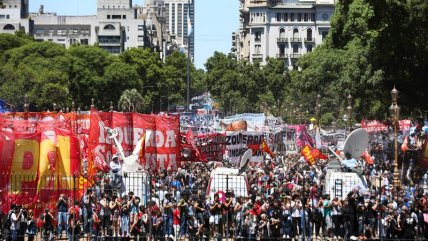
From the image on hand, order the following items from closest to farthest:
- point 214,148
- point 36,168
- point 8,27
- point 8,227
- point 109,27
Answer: point 8,227 → point 36,168 → point 214,148 → point 8,27 → point 109,27

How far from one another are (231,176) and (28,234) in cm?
669

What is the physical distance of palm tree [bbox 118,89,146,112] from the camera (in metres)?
123

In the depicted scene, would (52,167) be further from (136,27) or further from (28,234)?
(136,27)

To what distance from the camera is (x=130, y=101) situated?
125125 mm

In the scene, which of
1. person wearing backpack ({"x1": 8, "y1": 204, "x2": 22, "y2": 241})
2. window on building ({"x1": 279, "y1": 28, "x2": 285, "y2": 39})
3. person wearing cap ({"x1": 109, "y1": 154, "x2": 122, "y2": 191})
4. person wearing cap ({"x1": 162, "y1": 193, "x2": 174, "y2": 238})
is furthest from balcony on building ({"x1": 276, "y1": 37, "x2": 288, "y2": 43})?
person wearing backpack ({"x1": 8, "y1": 204, "x2": 22, "y2": 241})

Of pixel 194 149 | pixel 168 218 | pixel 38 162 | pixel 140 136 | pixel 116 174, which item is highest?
pixel 140 136

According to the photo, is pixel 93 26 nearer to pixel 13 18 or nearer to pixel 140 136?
pixel 13 18

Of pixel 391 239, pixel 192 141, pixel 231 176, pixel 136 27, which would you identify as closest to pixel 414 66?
pixel 192 141

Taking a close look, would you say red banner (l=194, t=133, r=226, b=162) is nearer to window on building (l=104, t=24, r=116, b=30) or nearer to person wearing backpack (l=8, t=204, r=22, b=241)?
person wearing backpack (l=8, t=204, r=22, b=241)

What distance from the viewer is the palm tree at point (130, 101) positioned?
123 meters

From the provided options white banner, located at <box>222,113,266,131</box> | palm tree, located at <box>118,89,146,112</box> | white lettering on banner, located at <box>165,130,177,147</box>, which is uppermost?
palm tree, located at <box>118,89,146,112</box>

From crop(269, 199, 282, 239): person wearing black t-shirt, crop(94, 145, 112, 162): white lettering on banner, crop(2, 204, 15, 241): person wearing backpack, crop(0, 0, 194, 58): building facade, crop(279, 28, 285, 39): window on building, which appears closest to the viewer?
crop(2, 204, 15, 241): person wearing backpack

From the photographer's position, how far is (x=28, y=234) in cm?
3136

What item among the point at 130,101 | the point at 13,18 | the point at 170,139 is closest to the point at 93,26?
the point at 13,18
